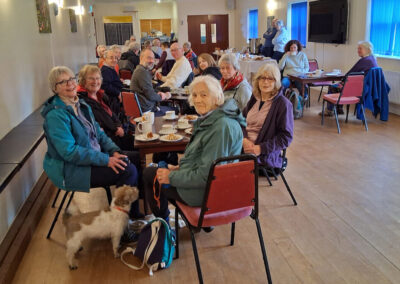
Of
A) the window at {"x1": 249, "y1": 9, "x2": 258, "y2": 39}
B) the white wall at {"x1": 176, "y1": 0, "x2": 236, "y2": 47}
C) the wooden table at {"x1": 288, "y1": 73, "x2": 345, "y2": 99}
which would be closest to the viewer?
the wooden table at {"x1": 288, "y1": 73, "x2": 345, "y2": 99}

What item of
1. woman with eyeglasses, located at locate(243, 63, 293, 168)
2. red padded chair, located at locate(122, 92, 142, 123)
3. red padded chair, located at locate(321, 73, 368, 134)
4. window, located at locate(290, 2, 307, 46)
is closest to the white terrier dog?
woman with eyeglasses, located at locate(243, 63, 293, 168)

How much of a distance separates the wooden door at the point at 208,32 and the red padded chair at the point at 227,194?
1228 cm

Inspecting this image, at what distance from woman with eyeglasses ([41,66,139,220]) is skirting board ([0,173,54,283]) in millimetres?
457

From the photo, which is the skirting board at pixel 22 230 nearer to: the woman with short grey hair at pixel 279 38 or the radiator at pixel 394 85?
the radiator at pixel 394 85

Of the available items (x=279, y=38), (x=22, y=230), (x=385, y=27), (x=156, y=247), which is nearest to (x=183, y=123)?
(x=156, y=247)

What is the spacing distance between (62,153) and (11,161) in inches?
19.5

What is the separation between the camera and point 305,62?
631cm

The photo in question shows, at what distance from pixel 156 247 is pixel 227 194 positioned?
2.11 feet

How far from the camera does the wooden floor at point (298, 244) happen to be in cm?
216

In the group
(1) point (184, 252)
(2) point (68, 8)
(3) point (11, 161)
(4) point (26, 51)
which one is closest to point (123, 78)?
(2) point (68, 8)

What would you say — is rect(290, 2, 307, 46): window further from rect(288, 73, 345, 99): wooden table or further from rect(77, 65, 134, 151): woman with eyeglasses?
rect(77, 65, 134, 151): woman with eyeglasses

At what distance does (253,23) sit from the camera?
12.5 m

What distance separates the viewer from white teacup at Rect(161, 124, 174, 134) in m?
2.75

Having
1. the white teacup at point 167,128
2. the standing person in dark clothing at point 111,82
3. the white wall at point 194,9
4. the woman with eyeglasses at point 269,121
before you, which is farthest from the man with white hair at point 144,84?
the white wall at point 194,9
